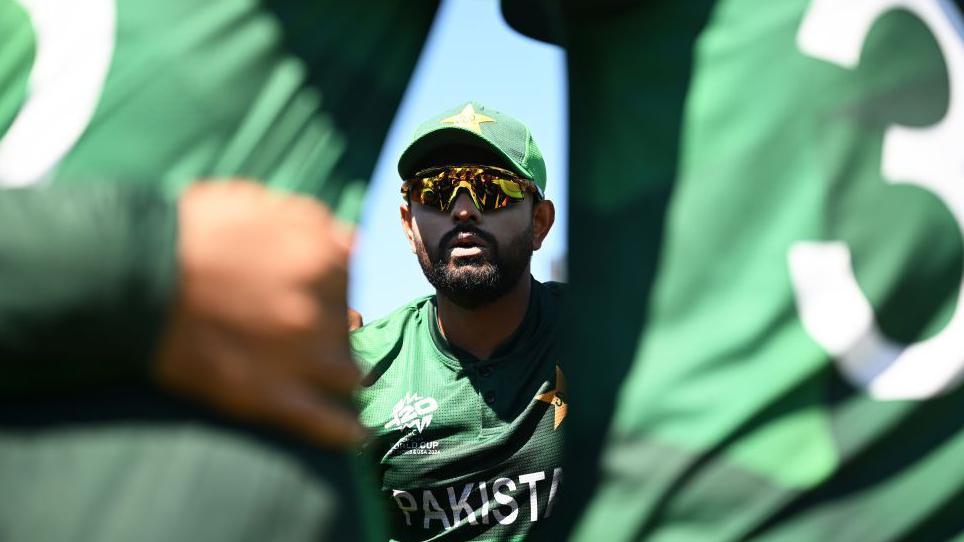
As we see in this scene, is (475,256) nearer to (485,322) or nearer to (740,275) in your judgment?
(485,322)

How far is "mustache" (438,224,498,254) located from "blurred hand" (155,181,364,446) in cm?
212

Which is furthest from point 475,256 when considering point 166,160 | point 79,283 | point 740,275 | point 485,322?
point 79,283

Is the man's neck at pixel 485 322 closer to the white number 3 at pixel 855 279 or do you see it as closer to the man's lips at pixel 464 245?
the man's lips at pixel 464 245

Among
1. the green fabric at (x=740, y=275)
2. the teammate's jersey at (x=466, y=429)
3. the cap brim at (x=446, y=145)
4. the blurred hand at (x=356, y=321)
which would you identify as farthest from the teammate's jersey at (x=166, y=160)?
the blurred hand at (x=356, y=321)

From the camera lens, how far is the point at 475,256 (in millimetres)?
3117

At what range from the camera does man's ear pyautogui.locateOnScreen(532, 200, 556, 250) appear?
3395 mm

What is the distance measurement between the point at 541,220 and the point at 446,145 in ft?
1.76

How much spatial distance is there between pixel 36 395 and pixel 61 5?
37 cm

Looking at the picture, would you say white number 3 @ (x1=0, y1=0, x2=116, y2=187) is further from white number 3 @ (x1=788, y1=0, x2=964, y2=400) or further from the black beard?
the black beard

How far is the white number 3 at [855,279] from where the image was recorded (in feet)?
3.65

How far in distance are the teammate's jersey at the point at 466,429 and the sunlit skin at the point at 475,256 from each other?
0.04 m

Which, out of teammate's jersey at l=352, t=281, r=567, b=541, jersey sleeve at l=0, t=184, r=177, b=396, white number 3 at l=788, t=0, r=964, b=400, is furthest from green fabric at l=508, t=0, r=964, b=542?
teammate's jersey at l=352, t=281, r=567, b=541

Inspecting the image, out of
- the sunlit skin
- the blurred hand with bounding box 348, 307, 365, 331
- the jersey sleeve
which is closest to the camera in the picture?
the jersey sleeve

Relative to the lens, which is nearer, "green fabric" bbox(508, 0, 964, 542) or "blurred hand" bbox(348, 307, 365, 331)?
"green fabric" bbox(508, 0, 964, 542)
